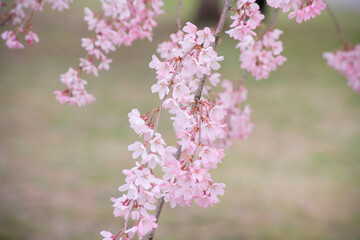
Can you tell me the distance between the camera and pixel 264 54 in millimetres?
2115

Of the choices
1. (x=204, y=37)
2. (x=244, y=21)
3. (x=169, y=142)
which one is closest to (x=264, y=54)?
(x=244, y=21)

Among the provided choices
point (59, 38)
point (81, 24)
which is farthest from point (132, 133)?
point (81, 24)

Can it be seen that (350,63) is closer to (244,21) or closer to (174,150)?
(244,21)

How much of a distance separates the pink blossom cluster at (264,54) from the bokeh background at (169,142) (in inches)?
90.5

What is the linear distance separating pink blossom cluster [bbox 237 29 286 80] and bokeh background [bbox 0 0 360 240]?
90.5 inches

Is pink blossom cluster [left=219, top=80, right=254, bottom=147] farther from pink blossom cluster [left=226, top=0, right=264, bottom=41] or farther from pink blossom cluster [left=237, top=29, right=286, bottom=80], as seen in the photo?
pink blossom cluster [left=226, top=0, right=264, bottom=41]

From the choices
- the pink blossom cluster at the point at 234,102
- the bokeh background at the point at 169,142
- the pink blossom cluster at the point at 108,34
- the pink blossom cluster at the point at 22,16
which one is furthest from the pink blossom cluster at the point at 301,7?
the bokeh background at the point at 169,142

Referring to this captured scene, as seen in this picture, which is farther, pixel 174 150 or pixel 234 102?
pixel 234 102

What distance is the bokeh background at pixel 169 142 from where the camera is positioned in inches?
170

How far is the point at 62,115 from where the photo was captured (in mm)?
7043

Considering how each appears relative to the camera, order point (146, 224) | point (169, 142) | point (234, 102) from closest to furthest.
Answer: point (146, 224) → point (234, 102) → point (169, 142)

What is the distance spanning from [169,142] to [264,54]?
13.9 feet

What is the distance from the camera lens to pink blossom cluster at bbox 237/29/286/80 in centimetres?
211

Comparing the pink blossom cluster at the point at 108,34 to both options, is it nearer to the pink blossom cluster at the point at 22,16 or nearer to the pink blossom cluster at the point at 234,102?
the pink blossom cluster at the point at 22,16
